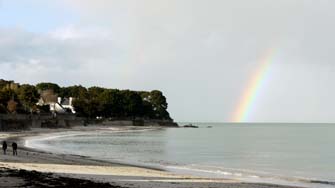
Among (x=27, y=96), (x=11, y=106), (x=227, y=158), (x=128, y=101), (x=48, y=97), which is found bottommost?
(x=227, y=158)

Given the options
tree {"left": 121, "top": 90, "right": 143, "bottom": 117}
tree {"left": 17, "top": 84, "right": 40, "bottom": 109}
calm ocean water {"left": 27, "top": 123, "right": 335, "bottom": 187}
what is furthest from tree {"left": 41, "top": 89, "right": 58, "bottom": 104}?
calm ocean water {"left": 27, "top": 123, "right": 335, "bottom": 187}

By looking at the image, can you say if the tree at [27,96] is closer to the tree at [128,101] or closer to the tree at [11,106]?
the tree at [11,106]

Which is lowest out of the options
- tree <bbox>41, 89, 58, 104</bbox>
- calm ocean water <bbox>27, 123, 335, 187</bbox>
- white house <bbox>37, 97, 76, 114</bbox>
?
calm ocean water <bbox>27, 123, 335, 187</bbox>

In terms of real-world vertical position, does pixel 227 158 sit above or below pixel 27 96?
below

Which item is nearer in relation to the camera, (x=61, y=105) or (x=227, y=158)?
(x=227, y=158)

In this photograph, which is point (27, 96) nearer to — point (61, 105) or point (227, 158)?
point (61, 105)

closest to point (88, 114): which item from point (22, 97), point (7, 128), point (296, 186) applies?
point (22, 97)

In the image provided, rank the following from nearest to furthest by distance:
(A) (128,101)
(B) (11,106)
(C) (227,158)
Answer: (C) (227,158) → (B) (11,106) → (A) (128,101)

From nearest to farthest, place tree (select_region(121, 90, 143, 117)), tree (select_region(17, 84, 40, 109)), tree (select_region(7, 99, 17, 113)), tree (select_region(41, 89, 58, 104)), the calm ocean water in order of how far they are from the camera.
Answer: the calm ocean water
tree (select_region(7, 99, 17, 113))
tree (select_region(17, 84, 40, 109))
tree (select_region(41, 89, 58, 104))
tree (select_region(121, 90, 143, 117))

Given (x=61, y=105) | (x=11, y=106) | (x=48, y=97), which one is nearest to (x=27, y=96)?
(x=11, y=106)

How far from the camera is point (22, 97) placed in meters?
122

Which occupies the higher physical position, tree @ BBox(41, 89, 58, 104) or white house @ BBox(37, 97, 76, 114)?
tree @ BBox(41, 89, 58, 104)

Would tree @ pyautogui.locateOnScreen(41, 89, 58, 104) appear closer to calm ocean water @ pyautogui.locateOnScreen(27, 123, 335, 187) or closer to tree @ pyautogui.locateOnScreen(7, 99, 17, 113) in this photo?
tree @ pyautogui.locateOnScreen(7, 99, 17, 113)

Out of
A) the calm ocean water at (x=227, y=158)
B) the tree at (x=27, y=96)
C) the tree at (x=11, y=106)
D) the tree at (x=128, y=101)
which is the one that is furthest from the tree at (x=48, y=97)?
the calm ocean water at (x=227, y=158)
